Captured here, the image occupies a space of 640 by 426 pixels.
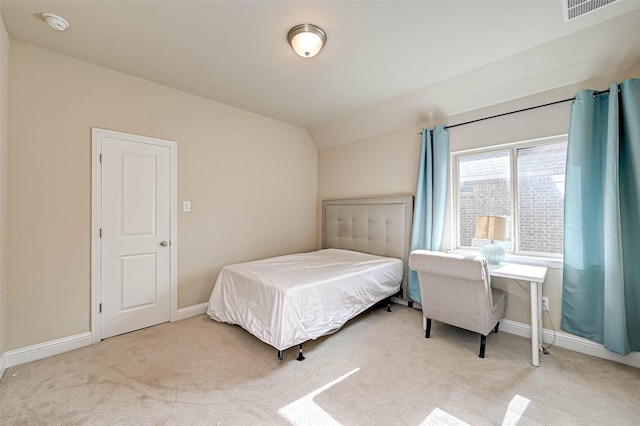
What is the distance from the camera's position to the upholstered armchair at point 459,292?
2.17 m

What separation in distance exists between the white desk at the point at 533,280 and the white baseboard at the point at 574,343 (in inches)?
8.3

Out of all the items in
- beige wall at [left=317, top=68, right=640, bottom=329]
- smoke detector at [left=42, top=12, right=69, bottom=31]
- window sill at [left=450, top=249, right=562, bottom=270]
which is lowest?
window sill at [left=450, top=249, right=562, bottom=270]

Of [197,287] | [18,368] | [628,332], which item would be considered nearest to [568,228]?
[628,332]

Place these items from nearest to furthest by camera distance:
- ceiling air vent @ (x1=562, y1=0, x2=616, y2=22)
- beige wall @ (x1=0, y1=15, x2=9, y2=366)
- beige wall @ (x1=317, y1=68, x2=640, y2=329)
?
ceiling air vent @ (x1=562, y1=0, x2=616, y2=22)
beige wall @ (x1=0, y1=15, x2=9, y2=366)
beige wall @ (x1=317, y1=68, x2=640, y2=329)

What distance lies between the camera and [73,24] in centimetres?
197

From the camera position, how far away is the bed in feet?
7.16

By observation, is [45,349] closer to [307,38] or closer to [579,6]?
[307,38]

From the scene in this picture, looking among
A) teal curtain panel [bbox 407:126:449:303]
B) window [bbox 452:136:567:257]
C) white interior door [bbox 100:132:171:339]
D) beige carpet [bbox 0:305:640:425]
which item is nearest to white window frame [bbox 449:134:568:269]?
window [bbox 452:136:567:257]

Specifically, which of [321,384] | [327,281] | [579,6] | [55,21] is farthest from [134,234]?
[579,6]

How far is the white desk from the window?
0.37 meters

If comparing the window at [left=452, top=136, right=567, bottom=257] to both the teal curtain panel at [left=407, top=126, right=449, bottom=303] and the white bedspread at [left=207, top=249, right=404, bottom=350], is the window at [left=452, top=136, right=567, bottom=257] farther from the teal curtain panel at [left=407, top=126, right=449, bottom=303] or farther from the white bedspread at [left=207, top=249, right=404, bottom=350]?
the white bedspread at [left=207, top=249, right=404, bottom=350]

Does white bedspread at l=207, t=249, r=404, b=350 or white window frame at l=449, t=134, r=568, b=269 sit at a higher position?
white window frame at l=449, t=134, r=568, b=269

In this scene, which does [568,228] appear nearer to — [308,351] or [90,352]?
[308,351]

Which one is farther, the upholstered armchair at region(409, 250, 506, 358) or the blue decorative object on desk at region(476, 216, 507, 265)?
the blue decorative object on desk at region(476, 216, 507, 265)
